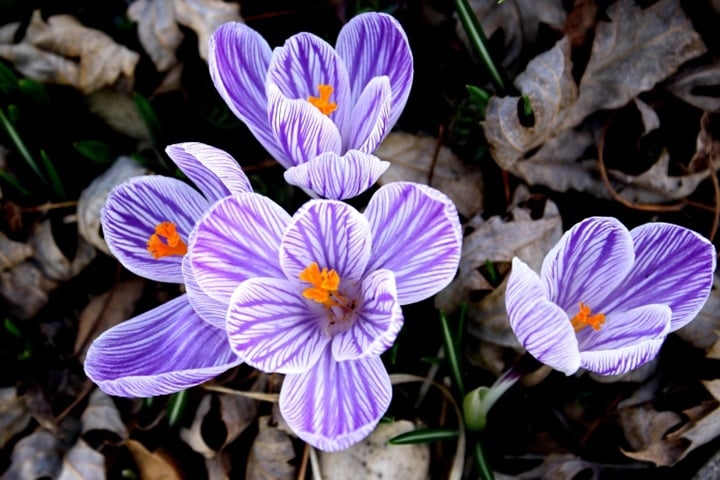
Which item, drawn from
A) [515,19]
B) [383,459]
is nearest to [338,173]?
[383,459]

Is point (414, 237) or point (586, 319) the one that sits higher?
point (414, 237)

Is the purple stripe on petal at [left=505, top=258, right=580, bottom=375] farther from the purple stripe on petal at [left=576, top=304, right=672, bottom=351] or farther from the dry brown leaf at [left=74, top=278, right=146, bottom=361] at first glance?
the dry brown leaf at [left=74, top=278, right=146, bottom=361]

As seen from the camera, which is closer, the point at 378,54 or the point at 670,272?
the point at 670,272

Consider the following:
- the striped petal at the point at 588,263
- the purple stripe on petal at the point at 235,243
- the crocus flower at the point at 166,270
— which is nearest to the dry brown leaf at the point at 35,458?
the crocus flower at the point at 166,270

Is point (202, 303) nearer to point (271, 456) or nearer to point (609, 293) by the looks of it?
point (271, 456)

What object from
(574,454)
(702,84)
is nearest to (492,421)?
(574,454)

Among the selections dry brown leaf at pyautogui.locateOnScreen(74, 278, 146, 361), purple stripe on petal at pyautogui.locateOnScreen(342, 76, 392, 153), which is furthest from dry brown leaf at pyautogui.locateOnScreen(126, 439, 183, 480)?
purple stripe on petal at pyautogui.locateOnScreen(342, 76, 392, 153)

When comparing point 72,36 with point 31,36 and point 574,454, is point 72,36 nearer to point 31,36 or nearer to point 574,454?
point 31,36
